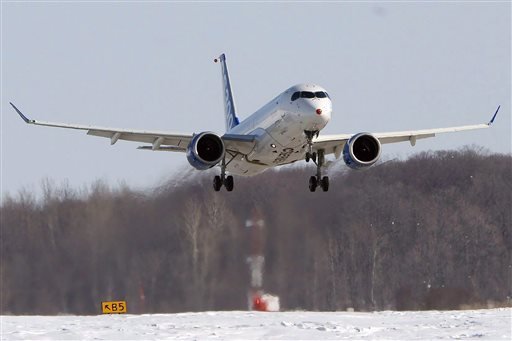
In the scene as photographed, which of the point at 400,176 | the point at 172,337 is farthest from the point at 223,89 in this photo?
the point at 172,337

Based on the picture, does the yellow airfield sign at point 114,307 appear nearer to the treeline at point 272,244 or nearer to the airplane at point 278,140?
the treeline at point 272,244

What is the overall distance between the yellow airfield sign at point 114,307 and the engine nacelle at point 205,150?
31.0 feet

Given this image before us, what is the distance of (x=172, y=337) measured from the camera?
50469 mm

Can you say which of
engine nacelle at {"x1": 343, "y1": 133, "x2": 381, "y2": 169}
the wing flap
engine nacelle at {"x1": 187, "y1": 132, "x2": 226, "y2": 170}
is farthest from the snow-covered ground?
the wing flap

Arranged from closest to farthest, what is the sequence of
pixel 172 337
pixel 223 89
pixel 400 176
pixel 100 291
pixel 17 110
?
pixel 17 110
pixel 172 337
pixel 100 291
pixel 400 176
pixel 223 89

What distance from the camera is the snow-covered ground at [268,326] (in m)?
50.9

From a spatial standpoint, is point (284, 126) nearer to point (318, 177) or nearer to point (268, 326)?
point (318, 177)

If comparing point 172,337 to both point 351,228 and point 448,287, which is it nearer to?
point 351,228

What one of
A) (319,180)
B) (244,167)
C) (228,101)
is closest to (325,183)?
(319,180)

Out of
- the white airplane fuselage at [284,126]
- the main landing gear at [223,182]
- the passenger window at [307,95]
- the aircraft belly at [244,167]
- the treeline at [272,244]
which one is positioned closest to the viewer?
the white airplane fuselage at [284,126]

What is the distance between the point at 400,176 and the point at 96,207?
41.5 ft

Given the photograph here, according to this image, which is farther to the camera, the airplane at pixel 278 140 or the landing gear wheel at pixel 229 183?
the landing gear wheel at pixel 229 183

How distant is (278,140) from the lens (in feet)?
158

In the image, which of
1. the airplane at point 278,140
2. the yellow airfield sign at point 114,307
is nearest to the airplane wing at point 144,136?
the airplane at point 278,140
